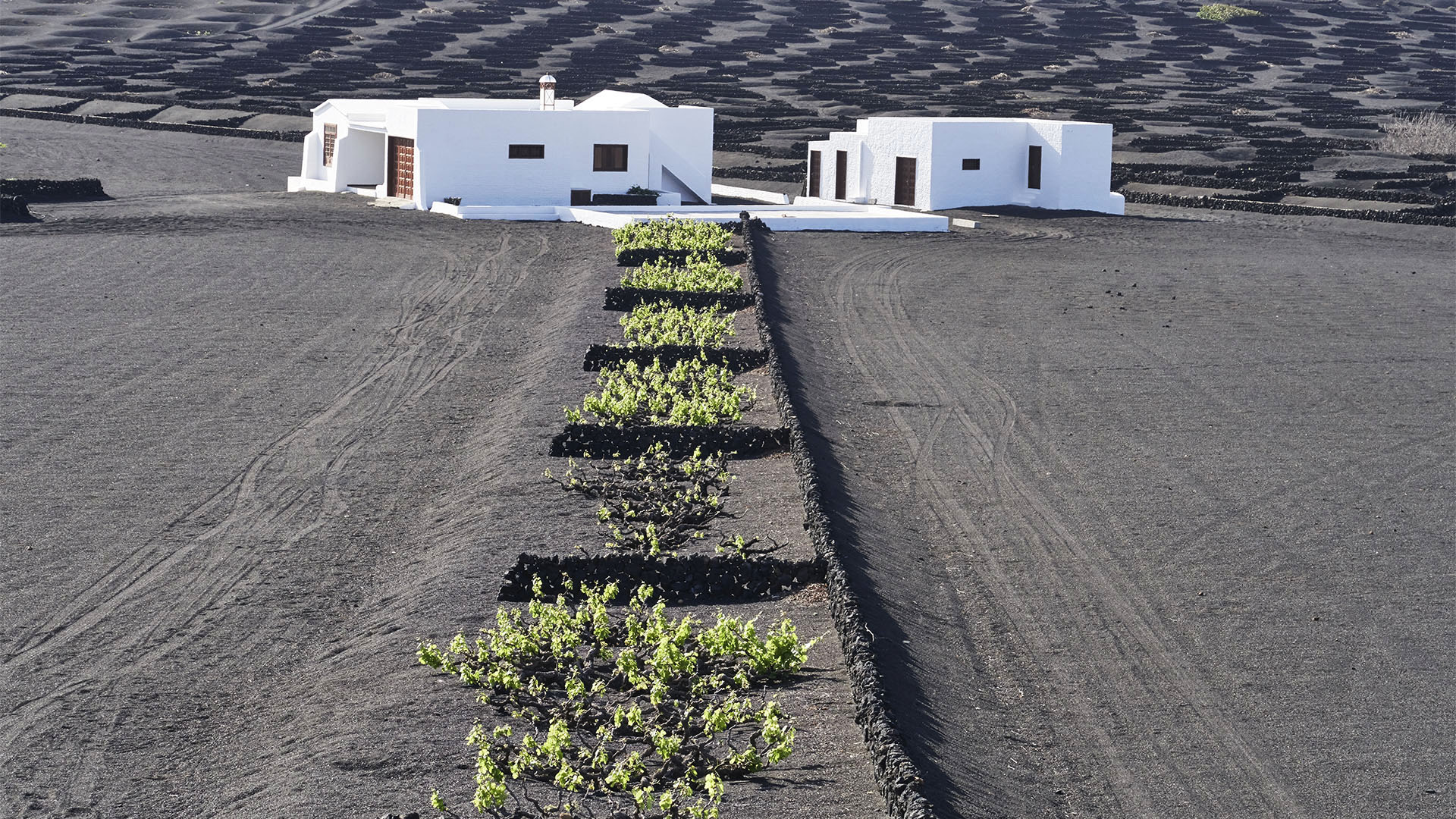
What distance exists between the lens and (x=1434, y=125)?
60.9 metres

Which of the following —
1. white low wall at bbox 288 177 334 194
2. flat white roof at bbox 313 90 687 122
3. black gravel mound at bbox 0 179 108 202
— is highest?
flat white roof at bbox 313 90 687 122

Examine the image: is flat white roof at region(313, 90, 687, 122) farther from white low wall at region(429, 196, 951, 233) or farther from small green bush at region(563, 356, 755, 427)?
small green bush at region(563, 356, 755, 427)

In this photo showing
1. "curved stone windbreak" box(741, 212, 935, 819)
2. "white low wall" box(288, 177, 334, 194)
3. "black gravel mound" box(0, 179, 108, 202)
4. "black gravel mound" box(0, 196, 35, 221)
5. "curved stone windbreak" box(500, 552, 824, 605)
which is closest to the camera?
"curved stone windbreak" box(741, 212, 935, 819)

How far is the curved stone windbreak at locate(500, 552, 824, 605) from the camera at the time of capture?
1180 centimetres

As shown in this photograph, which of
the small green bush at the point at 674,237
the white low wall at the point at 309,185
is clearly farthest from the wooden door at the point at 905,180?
the white low wall at the point at 309,185

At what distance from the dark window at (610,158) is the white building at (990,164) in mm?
7931

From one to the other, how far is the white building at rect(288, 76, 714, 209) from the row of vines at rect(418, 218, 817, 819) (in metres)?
25.9

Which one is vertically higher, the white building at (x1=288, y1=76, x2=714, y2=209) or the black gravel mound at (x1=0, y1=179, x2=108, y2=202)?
the white building at (x1=288, y1=76, x2=714, y2=209)

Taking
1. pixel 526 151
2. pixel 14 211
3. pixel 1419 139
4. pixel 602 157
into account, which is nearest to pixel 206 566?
pixel 14 211

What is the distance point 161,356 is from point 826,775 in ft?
52.2

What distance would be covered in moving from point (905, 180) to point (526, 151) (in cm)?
1135

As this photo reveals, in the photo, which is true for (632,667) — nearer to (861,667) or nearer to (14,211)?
(861,667)

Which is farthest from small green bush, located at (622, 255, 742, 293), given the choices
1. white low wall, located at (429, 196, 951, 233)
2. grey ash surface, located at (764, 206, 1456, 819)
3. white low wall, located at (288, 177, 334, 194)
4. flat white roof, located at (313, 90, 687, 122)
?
white low wall, located at (288, 177, 334, 194)

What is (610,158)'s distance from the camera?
4197 cm
